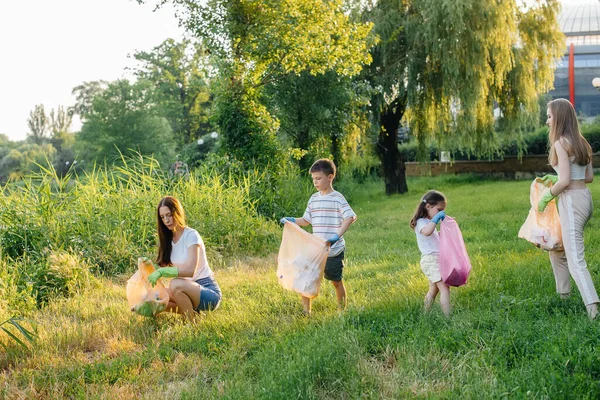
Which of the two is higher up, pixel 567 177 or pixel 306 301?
pixel 567 177

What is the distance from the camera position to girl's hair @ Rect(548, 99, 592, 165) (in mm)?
4707

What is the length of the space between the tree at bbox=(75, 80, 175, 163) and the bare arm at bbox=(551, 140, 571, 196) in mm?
44118

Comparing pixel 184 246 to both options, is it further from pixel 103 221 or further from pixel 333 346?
pixel 103 221

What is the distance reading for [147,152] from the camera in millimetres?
46750

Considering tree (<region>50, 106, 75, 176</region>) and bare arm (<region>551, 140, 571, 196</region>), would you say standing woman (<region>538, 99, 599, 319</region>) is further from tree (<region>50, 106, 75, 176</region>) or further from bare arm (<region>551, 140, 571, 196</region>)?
tree (<region>50, 106, 75, 176</region>)

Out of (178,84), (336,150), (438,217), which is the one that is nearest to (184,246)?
(438,217)

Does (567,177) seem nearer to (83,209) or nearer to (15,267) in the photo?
(15,267)

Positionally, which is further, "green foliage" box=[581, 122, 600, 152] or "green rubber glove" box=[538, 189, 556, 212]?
"green foliage" box=[581, 122, 600, 152]

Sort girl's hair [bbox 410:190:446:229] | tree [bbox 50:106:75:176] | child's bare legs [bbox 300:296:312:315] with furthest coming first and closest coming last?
tree [bbox 50:106:75:176] → child's bare legs [bbox 300:296:312:315] → girl's hair [bbox 410:190:446:229]

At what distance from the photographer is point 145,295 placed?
16.6 feet

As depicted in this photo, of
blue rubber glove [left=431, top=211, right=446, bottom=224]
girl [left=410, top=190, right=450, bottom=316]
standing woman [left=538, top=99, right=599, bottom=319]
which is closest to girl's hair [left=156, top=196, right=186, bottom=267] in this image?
girl [left=410, top=190, right=450, bottom=316]

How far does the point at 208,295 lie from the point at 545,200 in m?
2.85

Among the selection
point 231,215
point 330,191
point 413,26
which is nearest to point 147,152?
point 413,26

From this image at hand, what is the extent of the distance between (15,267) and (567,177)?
5.42 meters
